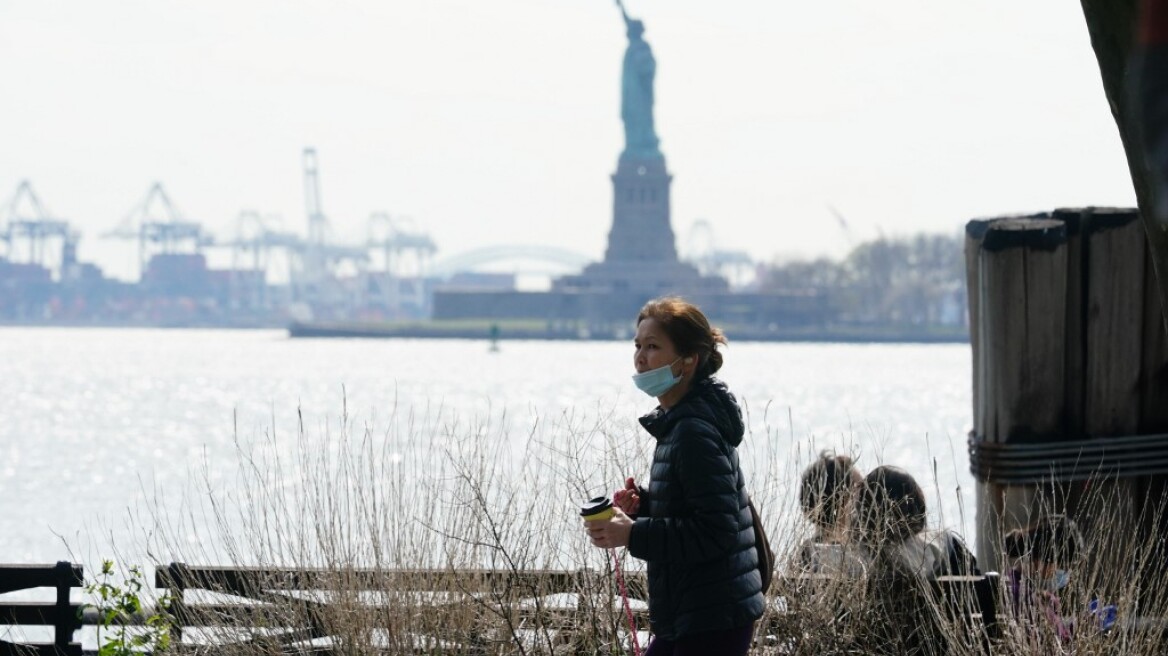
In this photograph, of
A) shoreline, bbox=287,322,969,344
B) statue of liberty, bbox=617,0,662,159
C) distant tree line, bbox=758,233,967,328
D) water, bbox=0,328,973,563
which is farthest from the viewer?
distant tree line, bbox=758,233,967,328

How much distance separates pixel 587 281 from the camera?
4557 inches

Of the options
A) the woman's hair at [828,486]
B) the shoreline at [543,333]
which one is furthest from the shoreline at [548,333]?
the woman's hair at [828,486]

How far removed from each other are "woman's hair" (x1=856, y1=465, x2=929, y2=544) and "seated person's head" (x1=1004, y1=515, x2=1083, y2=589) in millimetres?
271

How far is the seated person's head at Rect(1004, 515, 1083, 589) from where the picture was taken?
15.7ft

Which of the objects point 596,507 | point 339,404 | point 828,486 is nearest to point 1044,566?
point 828,486

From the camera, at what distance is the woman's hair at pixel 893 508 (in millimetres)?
5172

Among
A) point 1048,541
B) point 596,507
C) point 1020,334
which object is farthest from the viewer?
point 1020,334

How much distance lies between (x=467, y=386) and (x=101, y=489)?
3325 cm

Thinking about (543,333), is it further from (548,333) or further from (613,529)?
(613,529)

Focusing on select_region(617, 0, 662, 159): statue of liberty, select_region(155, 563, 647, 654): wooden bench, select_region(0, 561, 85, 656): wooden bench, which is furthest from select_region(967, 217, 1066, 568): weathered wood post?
select_region(617, 0, 662, 159): statue of liberty

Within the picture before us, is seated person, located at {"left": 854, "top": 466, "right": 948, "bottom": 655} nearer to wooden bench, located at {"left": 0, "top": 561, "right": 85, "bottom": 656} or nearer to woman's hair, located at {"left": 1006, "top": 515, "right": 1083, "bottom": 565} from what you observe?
woman's hair, located at {"left": 1006, "top": 515, "right": 1083, "bottom": 565}

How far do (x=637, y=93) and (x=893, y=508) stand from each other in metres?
104

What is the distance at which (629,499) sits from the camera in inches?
161

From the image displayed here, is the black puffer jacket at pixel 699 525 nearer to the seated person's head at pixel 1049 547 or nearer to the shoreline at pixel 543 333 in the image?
the seated person's head at pixel 1049 547
